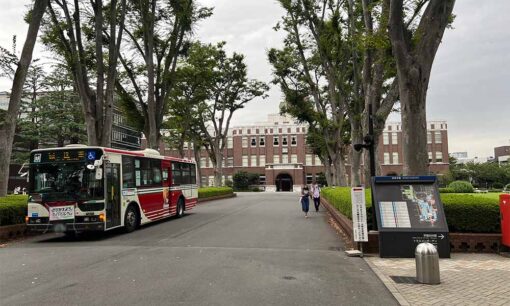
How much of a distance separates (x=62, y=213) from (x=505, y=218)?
37.5 ft

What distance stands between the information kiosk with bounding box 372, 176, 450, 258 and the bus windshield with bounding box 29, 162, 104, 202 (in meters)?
7.92

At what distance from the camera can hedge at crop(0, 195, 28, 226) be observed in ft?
41.0

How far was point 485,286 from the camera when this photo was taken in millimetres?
6305

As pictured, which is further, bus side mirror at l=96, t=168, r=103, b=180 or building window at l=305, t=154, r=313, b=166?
building window at l=305, t=154, r=313, b=166

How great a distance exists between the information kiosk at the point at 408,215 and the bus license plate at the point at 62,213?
8.47 metres

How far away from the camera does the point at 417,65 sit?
10.0m

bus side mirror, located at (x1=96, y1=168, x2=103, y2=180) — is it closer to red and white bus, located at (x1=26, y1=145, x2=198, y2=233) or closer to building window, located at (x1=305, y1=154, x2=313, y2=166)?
red and white bus, located at (x1=26, y1=145, x2=198, y2=233)

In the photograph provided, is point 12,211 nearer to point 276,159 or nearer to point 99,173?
point 99,173

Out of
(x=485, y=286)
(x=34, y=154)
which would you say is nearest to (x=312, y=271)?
(x=485, y=286)

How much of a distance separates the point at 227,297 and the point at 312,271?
7.40 feet

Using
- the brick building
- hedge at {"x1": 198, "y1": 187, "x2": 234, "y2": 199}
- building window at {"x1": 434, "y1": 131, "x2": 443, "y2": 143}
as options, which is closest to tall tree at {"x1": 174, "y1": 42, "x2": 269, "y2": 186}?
hedge at {"x1": 198, "y1": 187, "x2": 234, "y2": 199}

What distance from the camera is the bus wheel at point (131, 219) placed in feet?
44.4

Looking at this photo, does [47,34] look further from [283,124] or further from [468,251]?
[283,124]

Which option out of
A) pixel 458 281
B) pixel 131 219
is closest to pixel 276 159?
pixel 131 219
